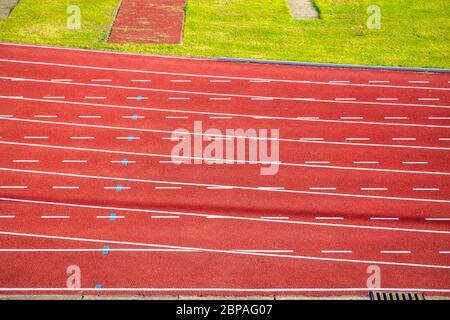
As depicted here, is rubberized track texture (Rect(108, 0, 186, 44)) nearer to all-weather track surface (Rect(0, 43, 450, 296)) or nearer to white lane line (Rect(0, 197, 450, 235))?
all-weather track surface (Rect(0, 43, 450, 296))

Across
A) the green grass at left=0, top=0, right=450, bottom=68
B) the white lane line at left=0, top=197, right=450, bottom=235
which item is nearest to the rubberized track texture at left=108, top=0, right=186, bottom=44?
the green grass at left=0, top=0, right=450, bottom=68

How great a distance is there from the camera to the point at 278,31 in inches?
956

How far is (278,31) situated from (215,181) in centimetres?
1041

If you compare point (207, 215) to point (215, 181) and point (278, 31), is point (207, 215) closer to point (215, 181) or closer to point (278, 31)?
point (215, 181)

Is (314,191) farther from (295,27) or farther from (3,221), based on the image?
(295,27)

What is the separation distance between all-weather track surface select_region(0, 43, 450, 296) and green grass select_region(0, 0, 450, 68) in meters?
1.06

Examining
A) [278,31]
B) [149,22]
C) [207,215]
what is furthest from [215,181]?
[149,22]

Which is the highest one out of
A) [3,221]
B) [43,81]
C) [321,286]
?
[43,81]

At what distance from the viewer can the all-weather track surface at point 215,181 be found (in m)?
13.3

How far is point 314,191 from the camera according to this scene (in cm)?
1566

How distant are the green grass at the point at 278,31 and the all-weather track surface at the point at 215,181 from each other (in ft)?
3.49
